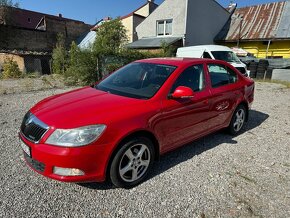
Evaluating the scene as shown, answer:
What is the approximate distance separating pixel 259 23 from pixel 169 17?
8.42 m

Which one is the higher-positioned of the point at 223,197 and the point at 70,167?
the point at 70,167

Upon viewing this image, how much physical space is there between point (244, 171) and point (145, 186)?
157cm

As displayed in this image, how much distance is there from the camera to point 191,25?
19.0 metres

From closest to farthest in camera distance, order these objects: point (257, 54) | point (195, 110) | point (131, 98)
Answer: point (131, 98) → point (195, 110) → point (257, 54)

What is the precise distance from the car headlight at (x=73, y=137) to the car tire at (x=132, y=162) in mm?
414

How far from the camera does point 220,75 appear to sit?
4.45 m

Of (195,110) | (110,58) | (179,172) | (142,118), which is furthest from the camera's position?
(110,58)

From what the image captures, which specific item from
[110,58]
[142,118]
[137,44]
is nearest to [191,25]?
[137,44]

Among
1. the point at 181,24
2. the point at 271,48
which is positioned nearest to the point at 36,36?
the point at 181,24

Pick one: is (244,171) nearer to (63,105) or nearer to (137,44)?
(63,105)

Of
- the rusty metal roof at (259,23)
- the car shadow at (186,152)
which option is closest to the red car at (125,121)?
the car shadow at (186,152)

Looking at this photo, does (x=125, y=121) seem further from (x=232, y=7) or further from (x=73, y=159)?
(x=232, y=7)

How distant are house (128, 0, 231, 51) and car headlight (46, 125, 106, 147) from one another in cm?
1558

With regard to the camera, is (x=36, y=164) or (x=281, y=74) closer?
(x=36, y=164)
